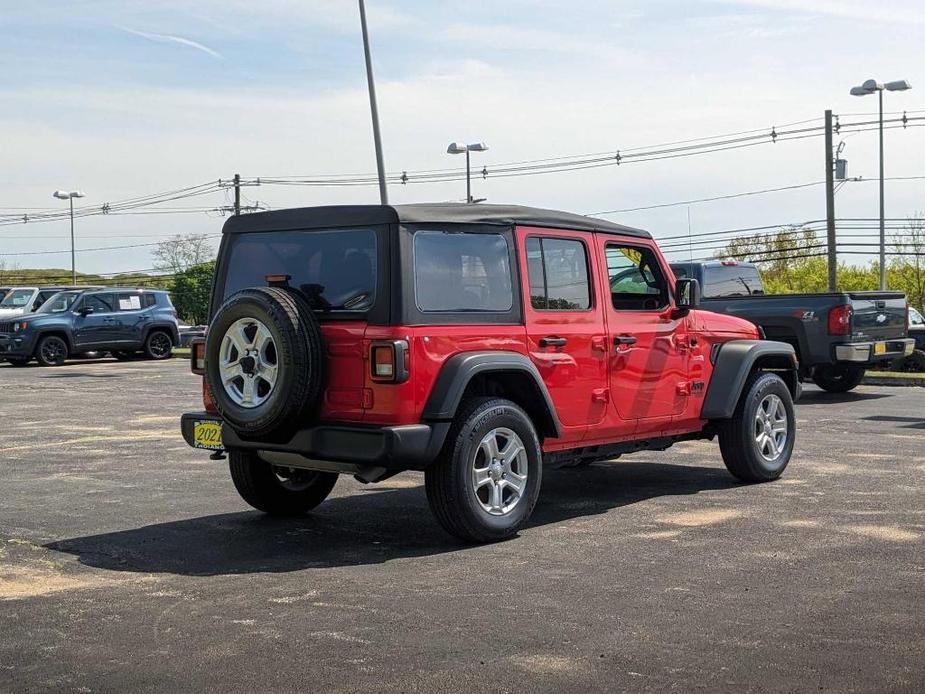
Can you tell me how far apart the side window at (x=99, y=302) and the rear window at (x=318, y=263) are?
22.5 meters

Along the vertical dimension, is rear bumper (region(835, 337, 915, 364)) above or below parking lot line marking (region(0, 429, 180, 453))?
above

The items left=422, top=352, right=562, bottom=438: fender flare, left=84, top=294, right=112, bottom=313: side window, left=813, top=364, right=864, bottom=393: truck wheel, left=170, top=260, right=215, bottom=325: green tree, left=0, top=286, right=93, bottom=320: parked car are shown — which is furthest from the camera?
left=170, top=260, right=215, bottom=325: green tree

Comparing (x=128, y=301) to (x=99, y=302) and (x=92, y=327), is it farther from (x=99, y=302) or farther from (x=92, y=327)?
(x=92, y=327)

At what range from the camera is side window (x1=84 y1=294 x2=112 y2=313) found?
29.2 metres

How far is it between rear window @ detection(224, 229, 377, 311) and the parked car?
86.0 feet

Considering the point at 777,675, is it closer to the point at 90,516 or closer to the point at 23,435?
the point at 90,516

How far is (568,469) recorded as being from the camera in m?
10.4

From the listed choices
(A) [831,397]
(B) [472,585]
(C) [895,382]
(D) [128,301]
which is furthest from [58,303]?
(B) [472,585]

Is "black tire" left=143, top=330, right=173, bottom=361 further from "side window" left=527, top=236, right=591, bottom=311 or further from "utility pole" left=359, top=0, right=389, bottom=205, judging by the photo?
"side window" left=527, top=236, right=591, bottom=311

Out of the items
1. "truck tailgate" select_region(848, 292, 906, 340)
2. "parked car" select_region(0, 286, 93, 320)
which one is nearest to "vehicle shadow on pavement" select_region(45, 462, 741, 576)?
"truck tailgate" select_region(848, 292, 906, 340)

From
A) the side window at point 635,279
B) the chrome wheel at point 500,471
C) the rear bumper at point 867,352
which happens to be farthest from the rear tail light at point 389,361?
the rear bumper at point 867,352

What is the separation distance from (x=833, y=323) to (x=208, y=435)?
424 inches

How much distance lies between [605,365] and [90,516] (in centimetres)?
351

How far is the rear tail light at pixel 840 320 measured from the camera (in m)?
16.3
